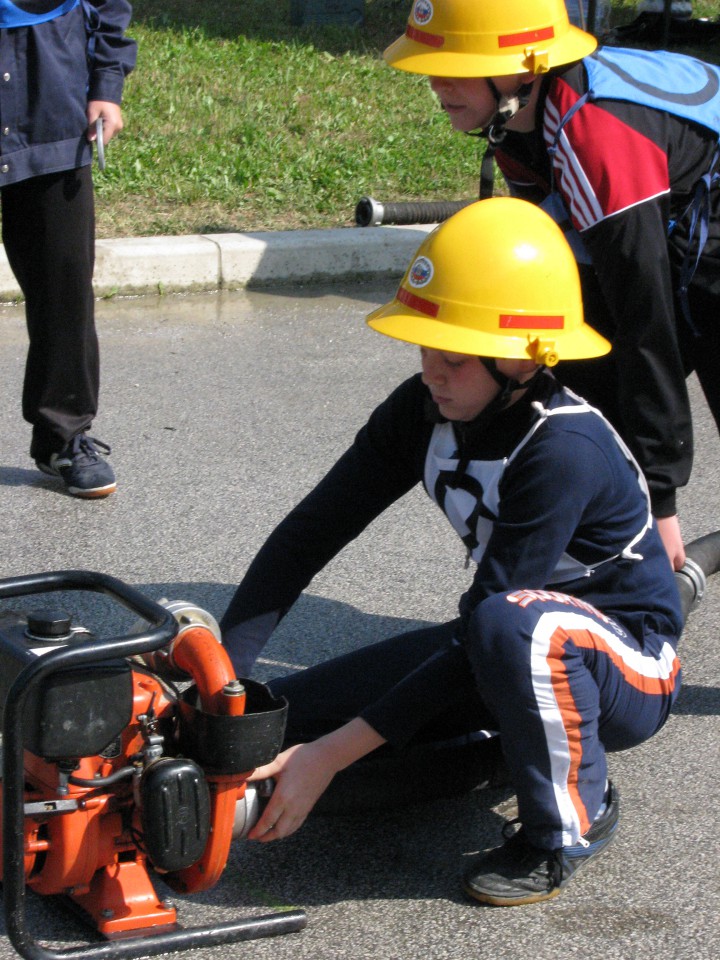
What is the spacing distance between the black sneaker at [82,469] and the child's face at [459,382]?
195cm

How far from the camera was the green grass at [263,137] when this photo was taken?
23.9 feet

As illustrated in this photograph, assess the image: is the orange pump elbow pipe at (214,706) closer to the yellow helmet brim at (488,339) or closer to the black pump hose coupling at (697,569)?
the yellow helmet brim at (488,339)

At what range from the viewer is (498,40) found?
291cm

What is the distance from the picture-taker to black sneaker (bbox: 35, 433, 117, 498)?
13.8 feet

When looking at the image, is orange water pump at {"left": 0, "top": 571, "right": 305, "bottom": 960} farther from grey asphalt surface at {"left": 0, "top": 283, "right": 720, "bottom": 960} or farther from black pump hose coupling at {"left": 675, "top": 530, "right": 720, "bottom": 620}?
black pump hose coupling at {"left": 675, "top": 530, "right": 720, "bottom": 620}

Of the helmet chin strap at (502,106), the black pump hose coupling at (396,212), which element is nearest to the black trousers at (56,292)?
the helmet chin strap at (502,106)

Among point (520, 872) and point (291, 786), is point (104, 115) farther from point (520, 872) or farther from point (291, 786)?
point (520, 872)

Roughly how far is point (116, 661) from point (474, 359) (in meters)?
0.86

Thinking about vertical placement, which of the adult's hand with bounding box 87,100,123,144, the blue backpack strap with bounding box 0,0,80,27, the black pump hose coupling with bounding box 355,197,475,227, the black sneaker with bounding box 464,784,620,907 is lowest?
the black sneaker with bounding box 464,784,620,907

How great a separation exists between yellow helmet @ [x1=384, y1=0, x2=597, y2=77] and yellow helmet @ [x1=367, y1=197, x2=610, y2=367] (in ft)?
1.74

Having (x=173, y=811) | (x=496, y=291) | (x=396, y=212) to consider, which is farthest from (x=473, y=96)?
(x=396, y=212)

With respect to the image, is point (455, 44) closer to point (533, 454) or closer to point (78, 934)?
point (533, 454)

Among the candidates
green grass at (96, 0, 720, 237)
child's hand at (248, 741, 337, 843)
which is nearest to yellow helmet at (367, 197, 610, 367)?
child's hand at (248, 741, 337, 843)

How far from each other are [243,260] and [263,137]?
1.73 metres
